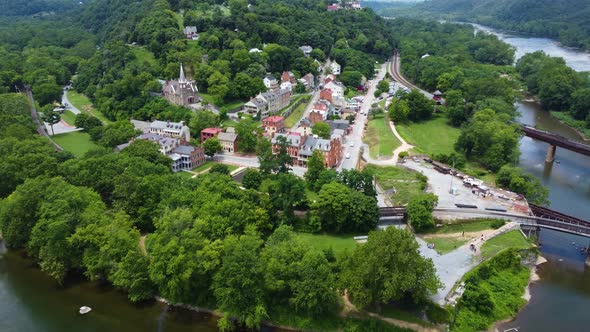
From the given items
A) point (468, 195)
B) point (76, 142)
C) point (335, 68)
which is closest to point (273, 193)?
point (468, 195)

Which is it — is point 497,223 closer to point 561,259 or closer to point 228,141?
point 561,259

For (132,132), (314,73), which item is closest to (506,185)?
(132,132)

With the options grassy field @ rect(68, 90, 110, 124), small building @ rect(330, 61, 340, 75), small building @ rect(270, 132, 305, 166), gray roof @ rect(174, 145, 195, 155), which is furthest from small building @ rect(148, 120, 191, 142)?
small building @ rect(330, 61, 340, 75)

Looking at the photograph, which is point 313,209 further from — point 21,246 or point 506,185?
point 21,246

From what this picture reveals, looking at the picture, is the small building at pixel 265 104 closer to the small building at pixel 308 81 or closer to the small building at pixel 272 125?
the small building at pixel 272 125

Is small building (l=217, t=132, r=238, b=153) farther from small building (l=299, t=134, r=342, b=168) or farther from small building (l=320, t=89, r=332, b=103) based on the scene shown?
small building (l=320, t=89, r=332, b=103)
